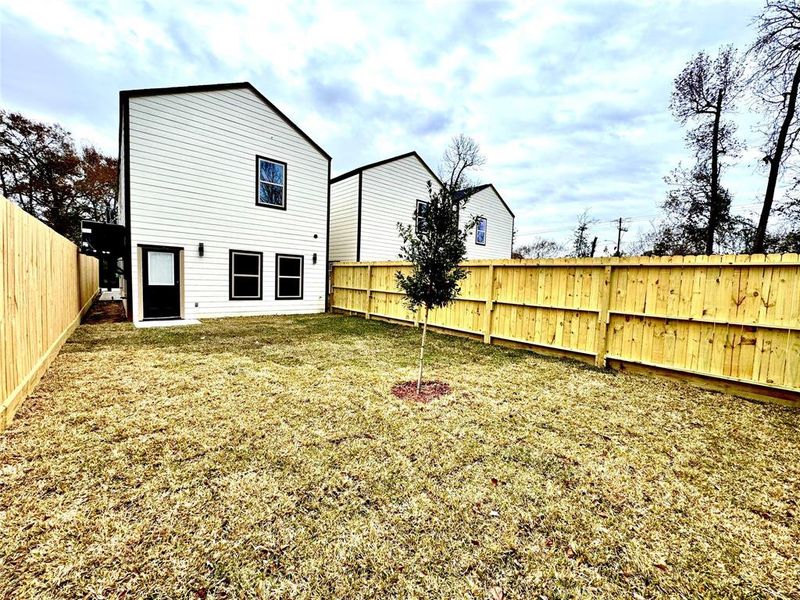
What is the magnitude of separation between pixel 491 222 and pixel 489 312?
12571mm

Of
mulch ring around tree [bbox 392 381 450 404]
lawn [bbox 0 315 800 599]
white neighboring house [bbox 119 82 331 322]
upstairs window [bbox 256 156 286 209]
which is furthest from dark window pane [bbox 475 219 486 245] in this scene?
mulch ring around tree [bbox 392 381 450 404]

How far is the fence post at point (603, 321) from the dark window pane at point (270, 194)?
30.9ft

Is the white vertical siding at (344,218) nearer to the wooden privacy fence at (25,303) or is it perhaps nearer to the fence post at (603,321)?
the wooden privacy fence at (25,303)

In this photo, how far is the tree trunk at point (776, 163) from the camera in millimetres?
9797

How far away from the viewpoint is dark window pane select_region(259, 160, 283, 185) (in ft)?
34.8

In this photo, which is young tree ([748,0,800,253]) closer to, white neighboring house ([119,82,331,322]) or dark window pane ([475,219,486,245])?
dark window pane ([475,219,486,245])

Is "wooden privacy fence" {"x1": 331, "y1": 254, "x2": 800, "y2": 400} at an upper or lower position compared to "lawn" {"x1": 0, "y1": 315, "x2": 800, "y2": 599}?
upper

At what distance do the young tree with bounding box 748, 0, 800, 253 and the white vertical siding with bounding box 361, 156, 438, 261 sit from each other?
1031cm

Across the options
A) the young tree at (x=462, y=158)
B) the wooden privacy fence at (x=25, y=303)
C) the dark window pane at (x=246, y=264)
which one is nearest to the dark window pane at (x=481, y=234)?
the young tree at (x=462, y=158)

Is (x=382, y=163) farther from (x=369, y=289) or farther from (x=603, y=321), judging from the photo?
(x=603, y=321)

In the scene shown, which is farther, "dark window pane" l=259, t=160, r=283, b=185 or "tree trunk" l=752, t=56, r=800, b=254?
"dark window pane" l=259, t=160, r=283, b=185

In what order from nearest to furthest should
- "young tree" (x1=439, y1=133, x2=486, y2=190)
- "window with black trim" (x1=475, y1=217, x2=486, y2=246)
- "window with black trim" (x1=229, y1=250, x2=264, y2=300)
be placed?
"window with black trim" (x1=229, y1=250, x2=264, y2=300) → "window with black trim" (x1=475, y1=217, x2=486, y2=246) → "young tree" (x1=439, y1=133, x2=486, y2=190)

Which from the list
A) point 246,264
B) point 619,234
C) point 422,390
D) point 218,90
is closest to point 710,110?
point 422,390

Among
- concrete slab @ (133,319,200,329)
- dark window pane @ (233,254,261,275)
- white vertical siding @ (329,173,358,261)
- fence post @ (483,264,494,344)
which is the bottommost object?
concrete slab @ (133,319,200,329)
